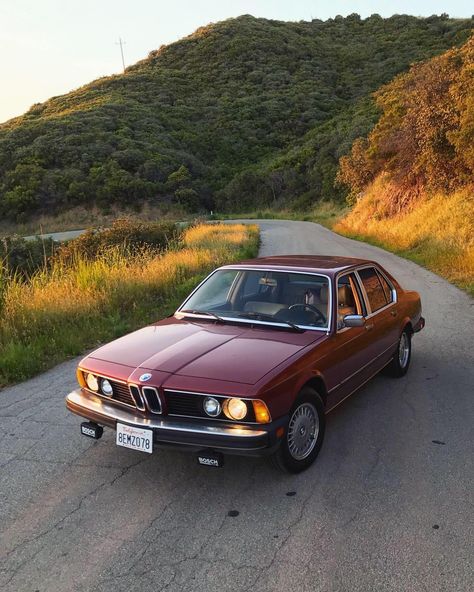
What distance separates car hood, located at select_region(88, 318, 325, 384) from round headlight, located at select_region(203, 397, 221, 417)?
0.15 m

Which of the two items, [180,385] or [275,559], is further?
[180,385]

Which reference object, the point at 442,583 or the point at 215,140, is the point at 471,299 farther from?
the point at 215,140

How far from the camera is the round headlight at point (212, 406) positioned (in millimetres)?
3508

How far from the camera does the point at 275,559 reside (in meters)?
2.95

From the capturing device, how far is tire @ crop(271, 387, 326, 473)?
12.2ft

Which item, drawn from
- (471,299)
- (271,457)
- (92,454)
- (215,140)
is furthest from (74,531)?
(215,140)

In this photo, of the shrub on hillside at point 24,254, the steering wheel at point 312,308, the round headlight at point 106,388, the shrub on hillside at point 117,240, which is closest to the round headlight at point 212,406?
the round headlight at point 106,388

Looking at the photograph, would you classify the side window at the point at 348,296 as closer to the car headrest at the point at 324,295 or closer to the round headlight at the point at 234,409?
the car headrest at the point at 324,295

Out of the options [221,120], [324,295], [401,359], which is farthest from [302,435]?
[221,120]

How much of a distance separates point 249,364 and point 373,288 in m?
2.31

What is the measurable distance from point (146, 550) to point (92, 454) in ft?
4.62

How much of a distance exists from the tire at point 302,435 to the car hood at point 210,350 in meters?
0.36

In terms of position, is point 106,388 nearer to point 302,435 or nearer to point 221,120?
point 302,435

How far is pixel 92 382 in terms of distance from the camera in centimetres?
410
